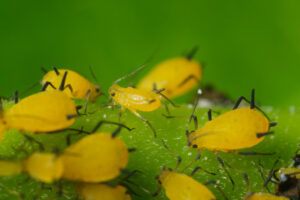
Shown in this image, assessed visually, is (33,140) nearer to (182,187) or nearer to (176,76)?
(182,187)

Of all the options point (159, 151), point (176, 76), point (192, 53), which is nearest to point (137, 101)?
point (159, 151)

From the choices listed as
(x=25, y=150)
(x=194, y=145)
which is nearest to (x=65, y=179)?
(x=25, y=150)

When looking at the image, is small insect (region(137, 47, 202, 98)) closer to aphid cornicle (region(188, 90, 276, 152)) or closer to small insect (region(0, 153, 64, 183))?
aphid cornicle (region(188, 90, 276, 152))

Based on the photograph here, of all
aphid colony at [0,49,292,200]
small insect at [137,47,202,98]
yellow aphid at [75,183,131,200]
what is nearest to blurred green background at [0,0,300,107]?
small insect at [137,47,202,98]

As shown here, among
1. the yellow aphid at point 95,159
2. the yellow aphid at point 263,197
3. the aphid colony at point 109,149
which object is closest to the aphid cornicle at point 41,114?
the aphid colony at point 109,149

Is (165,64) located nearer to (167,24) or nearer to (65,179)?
(167,24)

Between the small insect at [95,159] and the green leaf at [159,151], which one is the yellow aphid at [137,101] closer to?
the green leaf at [159,151]
